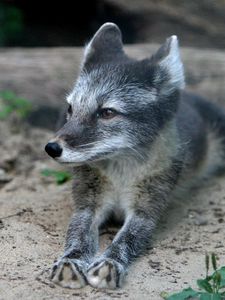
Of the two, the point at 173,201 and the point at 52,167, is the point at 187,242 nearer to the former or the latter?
the point at 173,201

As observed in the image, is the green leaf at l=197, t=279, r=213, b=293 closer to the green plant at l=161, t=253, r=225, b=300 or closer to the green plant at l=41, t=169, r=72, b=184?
the green plant at l=161, t=253, r=225, b=300

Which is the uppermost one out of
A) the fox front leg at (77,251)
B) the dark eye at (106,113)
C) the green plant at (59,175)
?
the dark eye at (106,113)

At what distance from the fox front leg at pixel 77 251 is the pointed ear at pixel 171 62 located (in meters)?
1.22

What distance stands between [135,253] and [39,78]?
335 cm

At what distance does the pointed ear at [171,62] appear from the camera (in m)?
5.19

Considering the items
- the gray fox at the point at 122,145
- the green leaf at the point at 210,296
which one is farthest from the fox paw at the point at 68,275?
the green leaf at the point at 210,296

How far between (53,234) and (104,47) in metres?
1.62

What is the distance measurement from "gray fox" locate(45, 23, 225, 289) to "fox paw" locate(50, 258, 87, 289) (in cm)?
24

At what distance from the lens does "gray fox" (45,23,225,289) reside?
4.73 m

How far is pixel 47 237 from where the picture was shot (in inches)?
197

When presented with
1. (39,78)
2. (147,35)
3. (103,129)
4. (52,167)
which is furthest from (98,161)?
(147,35)

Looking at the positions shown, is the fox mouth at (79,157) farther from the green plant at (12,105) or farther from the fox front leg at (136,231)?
the green plant at (12,105)

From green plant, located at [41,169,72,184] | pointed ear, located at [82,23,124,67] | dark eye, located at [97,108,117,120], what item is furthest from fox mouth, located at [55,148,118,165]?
green plant, located at [41,169,72,184]

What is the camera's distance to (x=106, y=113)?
16.2ft
